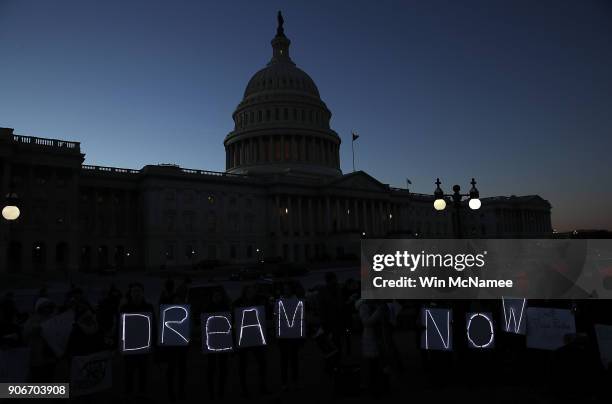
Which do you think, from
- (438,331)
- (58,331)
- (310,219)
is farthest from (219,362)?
(310,219)

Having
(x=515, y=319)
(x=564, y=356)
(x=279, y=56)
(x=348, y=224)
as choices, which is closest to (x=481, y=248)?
(x=515, y=319)

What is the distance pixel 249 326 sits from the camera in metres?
9.81

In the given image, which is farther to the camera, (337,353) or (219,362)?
(337,353)

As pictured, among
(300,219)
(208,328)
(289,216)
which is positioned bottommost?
(208,328)

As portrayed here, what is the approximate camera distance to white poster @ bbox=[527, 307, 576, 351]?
9.87 metres

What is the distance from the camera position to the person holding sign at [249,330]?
9.65m

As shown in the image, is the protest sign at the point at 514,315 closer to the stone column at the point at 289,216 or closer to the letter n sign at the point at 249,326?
the letter n sign at the point at 249,326

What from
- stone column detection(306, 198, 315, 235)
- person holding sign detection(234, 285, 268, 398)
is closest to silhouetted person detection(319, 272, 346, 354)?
person holding sign detection(234, 285, 268, 398)

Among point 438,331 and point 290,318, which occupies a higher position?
point 290,318

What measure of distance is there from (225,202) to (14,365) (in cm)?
6774

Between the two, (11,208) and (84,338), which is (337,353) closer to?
(84,338)

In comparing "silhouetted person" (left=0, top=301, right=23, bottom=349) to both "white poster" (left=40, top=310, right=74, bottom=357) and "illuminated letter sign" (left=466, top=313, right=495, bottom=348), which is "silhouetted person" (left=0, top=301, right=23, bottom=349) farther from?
"illuminated letter sign" (left=466, top=313, right=495, bottom=348)

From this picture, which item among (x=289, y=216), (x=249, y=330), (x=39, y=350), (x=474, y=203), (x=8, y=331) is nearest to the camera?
(x=39, y=350)

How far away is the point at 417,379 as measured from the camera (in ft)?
35.2
